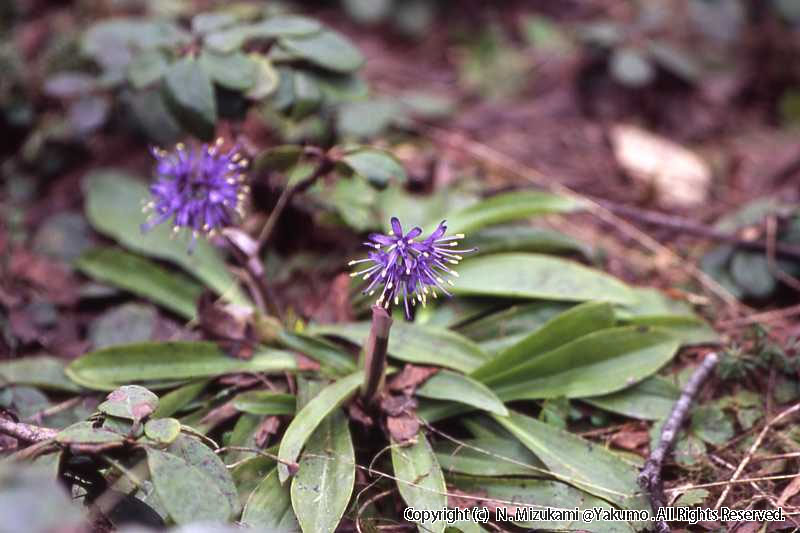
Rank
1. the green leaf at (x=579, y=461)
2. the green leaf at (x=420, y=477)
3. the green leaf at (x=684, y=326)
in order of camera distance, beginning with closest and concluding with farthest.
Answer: the green leaf at (x=420, y=477) < the green leaf at (x=579, y=461) < the green leaf at (x=684, y=326)

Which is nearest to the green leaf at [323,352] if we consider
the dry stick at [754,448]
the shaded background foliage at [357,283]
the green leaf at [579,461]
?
the shaded background foliage at [357,283]

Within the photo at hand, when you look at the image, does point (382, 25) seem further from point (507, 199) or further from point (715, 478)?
point (715, 478)

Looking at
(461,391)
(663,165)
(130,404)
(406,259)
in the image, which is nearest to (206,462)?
(130,404)

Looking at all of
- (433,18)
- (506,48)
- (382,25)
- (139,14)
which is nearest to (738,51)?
(506,48)

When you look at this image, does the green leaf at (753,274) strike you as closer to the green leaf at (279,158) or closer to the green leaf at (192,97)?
the green leaf at (279,158)

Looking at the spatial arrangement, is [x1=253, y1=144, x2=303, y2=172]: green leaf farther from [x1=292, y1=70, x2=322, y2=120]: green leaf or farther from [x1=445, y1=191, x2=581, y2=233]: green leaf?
[x1=445, y1=191, x2=581, y2=233]: green leaf

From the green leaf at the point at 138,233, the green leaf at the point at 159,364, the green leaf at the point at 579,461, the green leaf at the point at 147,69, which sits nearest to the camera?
the green leaf at the point at 579,461
